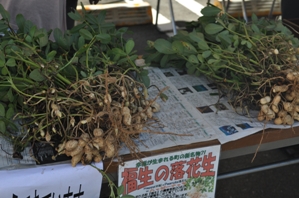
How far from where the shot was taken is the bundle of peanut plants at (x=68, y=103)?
876 millimetres

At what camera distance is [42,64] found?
0.92m

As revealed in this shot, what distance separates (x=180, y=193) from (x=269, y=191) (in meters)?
0.83

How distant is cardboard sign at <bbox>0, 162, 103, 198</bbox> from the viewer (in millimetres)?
860

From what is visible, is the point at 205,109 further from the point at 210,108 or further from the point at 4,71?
the point at 4,71

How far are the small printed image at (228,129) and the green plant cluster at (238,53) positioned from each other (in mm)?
89

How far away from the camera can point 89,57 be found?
0.99 meters

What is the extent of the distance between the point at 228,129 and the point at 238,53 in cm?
22

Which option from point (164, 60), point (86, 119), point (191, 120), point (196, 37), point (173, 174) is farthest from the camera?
point (164, 60)

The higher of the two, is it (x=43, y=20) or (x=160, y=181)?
(x=43, y=20)

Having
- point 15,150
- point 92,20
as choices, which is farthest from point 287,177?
point 15,150

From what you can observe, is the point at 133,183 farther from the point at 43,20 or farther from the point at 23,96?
the point at 43,20

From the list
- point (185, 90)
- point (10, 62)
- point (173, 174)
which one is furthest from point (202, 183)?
point (10, 62)

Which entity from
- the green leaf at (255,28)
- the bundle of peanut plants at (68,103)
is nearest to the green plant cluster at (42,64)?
the bundle of peanut plants at (68,103)

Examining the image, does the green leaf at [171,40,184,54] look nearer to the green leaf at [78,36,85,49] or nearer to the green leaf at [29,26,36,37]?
the green leaf at [78,36,85,49]
